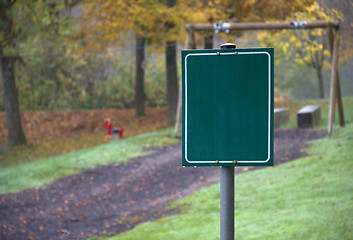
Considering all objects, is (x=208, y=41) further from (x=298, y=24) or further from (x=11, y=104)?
(x=11, y=104)

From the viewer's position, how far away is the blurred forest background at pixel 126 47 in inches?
654

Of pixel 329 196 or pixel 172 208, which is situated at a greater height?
pixel 329 196

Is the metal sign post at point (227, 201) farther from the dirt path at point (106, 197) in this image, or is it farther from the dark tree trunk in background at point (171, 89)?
the dark tree trunk in background at point (171, 89)

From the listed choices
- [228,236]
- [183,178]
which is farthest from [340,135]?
[228,236]

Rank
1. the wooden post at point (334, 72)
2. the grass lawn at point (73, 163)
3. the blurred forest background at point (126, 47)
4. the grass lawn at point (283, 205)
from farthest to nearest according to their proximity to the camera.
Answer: the blurred forest background at point (126, 47)
the wooden post at point (334, 72)
the grass lawn at point (73, 163)
the grass lawn at point (283, 205)

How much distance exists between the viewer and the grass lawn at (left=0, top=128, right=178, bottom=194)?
1170 centimetres

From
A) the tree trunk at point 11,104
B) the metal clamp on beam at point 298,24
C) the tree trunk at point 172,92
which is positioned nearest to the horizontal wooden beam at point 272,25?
the metal clamp on beam at point 298,24

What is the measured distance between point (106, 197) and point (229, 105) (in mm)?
7973

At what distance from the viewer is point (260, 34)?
A: 22.3 metres

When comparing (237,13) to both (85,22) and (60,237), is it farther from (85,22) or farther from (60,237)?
(60,237)

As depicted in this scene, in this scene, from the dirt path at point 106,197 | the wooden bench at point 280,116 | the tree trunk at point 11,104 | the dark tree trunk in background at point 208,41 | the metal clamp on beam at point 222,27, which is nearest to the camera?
the dirt path at point 106,197

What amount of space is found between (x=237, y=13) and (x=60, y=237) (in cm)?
1278

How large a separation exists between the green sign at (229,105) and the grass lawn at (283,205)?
8.89 ft

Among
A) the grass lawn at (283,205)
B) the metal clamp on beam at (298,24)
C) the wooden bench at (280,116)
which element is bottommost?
the grass lawn at (283,205)
